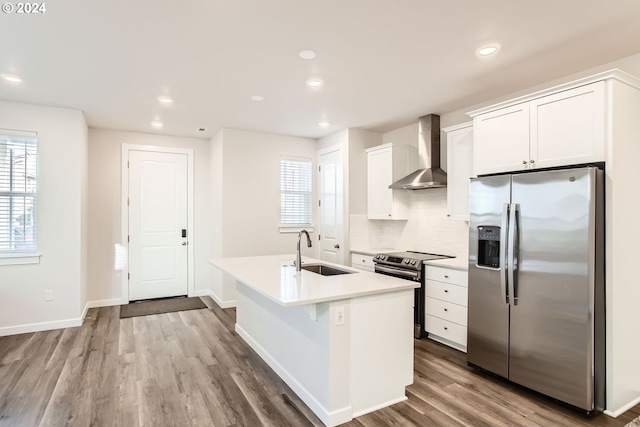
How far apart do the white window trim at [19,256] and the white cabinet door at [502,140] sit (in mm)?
4903

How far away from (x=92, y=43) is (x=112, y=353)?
284 centimetres

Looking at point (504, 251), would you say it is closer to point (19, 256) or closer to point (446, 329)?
point (446, 329)

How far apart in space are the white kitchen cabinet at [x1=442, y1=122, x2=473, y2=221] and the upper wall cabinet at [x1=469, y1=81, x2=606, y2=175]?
483 millimetres

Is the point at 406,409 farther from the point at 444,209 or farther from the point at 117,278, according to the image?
the point at 117,278

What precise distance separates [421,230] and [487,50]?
8.19 ft

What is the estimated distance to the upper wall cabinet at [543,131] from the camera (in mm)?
2418

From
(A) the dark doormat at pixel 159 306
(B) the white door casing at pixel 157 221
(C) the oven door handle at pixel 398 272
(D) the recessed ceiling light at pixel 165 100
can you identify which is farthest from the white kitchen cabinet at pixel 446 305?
(B) the white door casing at pixel 157 221

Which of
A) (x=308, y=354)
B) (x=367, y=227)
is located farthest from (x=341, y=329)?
(x=367, y=227)

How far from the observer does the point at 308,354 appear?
8.36 feet

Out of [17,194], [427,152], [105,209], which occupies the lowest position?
[105,209]

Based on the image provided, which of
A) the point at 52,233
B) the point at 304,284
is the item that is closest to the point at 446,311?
the point at 304,284

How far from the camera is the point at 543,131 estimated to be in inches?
106

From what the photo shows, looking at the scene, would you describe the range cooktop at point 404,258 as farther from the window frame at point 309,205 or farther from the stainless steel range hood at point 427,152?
the window frame at point 309,205

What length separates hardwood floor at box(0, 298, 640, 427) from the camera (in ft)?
7.73
